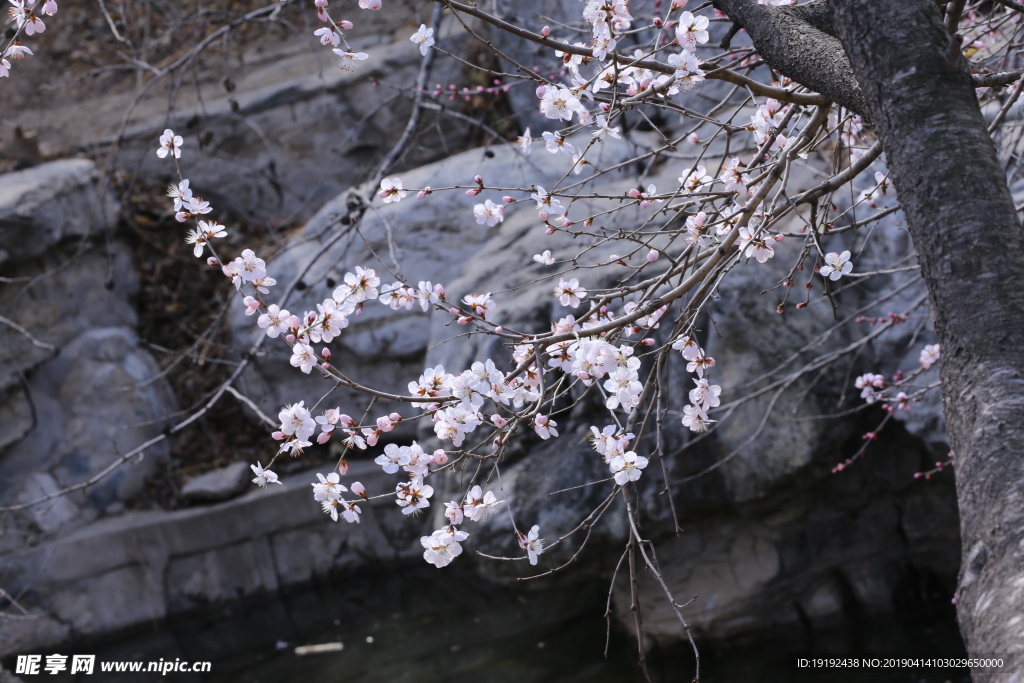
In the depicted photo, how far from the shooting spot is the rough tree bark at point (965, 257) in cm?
112

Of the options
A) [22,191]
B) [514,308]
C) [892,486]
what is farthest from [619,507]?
[22,191]

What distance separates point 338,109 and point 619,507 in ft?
15.1

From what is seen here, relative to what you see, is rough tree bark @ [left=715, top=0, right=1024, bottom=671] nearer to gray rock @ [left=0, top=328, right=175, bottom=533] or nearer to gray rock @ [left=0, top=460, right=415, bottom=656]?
gray rock @ [left=0, top=460, right=415, bottom=656]

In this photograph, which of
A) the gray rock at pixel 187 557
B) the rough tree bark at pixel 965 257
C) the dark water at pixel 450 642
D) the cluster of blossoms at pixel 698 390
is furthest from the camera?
the gray rock at pixel 187 557

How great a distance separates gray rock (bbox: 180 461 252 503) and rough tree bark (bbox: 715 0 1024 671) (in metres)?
4.48

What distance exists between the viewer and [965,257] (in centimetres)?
127

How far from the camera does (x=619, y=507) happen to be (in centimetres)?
331

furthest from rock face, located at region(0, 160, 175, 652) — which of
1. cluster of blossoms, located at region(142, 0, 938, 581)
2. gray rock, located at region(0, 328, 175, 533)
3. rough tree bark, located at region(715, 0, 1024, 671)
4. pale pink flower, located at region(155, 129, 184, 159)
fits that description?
rough tree bark, located at region(715, 0, 1024, 671)

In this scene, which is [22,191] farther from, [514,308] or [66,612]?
[514,308]

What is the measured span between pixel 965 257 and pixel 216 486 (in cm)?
463

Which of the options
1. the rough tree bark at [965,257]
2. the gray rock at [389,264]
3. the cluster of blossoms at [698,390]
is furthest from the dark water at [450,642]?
the rough tree bark at [965,257]

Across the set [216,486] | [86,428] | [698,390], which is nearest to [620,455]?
[698,390]

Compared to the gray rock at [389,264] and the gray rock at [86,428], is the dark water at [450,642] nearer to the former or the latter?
the gray rock at [86,428]

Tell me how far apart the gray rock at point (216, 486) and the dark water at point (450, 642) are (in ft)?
2.17
